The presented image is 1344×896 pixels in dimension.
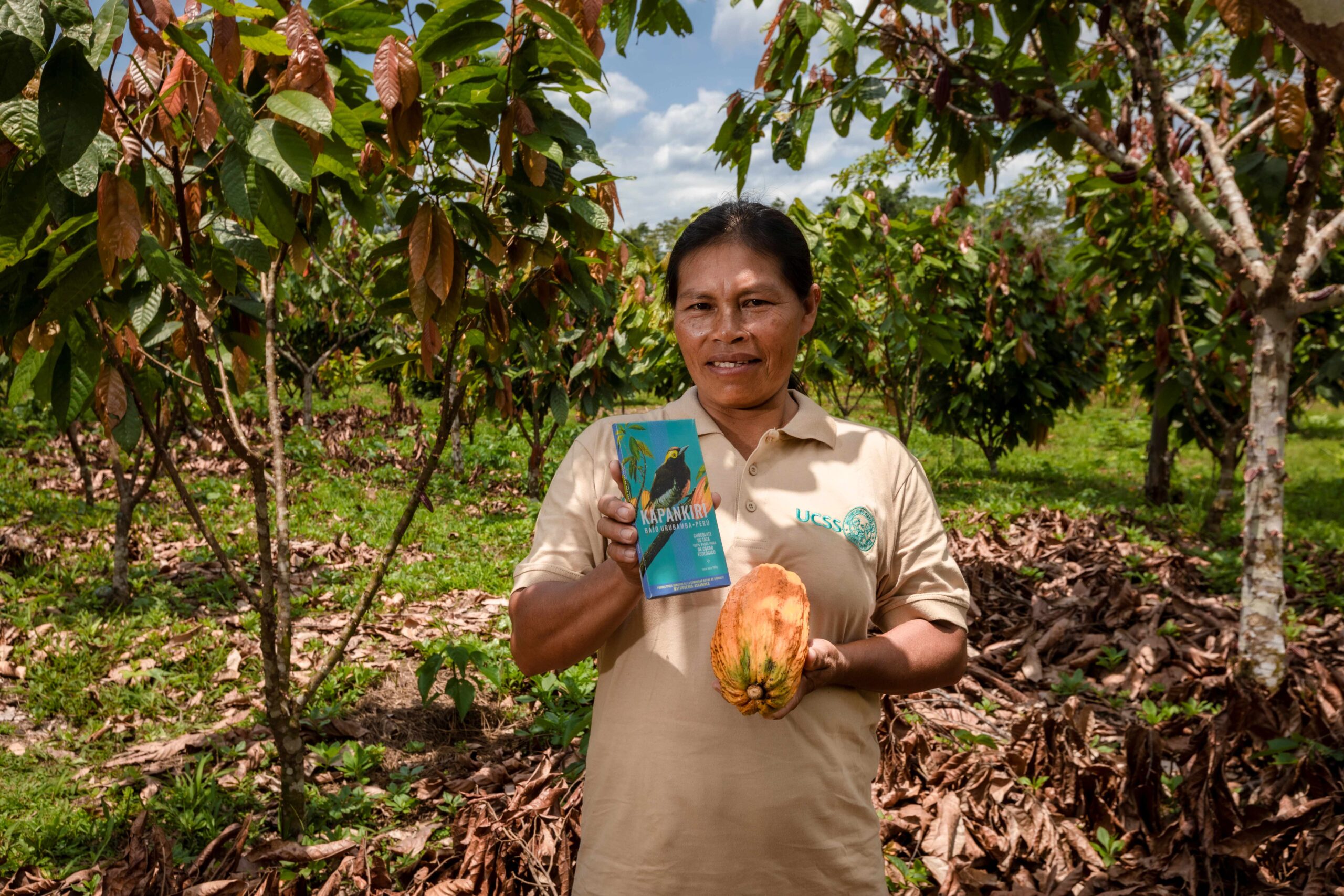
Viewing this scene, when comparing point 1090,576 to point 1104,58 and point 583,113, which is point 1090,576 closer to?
point 1104,58

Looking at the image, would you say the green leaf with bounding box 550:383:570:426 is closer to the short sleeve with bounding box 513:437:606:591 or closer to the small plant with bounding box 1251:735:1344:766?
the small plant with bounding box 1251:735:1344:766

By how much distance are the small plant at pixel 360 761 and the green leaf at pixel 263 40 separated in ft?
7.07

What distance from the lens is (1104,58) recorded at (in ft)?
12.9

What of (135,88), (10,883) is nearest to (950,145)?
(135,88)

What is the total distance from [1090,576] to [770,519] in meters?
4.13

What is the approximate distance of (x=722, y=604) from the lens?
1.25 metres

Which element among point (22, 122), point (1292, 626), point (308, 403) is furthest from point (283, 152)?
point (308, 403)

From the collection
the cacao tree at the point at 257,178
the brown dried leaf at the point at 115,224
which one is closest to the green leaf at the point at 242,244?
the cacao tree at the point at 257,178

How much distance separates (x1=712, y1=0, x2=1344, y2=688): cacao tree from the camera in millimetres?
2779

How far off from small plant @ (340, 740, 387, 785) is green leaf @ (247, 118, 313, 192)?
2.08 metres

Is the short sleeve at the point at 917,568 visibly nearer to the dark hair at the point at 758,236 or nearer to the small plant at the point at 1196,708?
the dark hair at the point at 758,236

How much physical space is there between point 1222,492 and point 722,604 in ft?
19.6

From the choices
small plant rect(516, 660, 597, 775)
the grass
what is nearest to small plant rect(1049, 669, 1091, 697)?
the grass

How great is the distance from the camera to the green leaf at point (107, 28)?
0.96m
